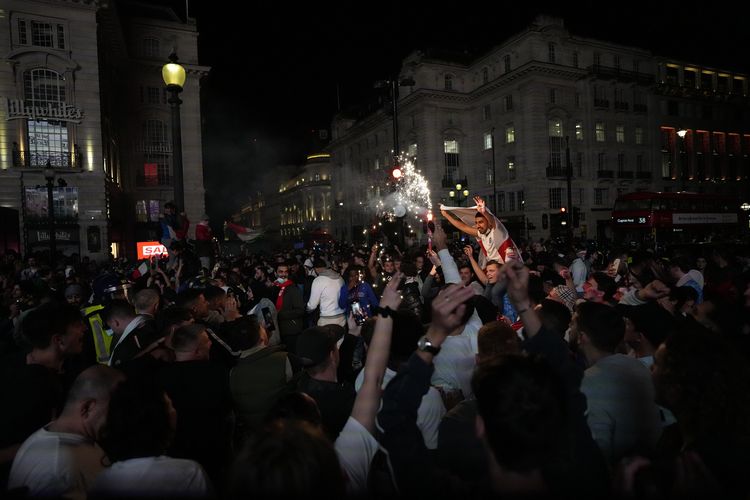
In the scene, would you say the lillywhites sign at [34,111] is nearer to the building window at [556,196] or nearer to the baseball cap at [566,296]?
the baseball cap at [566,296]

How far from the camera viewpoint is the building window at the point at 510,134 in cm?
4817

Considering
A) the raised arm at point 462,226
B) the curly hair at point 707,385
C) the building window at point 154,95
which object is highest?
the building window at point 154,95

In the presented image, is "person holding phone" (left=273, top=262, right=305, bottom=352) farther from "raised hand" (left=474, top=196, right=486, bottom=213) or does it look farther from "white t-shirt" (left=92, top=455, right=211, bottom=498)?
"white t-shirt" (left=92, top=455, right=211, bottom=498)

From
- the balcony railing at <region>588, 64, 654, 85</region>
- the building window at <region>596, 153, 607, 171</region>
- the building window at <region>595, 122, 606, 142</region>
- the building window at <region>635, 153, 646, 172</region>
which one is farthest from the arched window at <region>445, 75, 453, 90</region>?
the building window at <region>635, 153, 646, 172</region>

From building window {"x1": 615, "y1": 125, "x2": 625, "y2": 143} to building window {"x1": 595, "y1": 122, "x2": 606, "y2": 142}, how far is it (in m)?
2.27

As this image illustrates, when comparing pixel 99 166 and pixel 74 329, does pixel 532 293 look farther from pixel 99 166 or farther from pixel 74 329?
pixel 99 166

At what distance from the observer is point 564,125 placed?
4703cm

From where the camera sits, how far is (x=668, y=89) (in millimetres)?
52719

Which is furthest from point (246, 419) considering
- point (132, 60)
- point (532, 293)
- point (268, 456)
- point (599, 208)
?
point (599, 208)

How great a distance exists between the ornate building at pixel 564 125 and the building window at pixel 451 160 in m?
0.12

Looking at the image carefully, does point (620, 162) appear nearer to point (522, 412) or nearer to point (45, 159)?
point (45, 159)

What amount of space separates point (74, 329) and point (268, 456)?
3.27 metres

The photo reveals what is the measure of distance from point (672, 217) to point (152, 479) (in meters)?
32.4

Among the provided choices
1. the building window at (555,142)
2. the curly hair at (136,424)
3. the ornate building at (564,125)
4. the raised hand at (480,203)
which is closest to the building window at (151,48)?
the ornate building at (564,125)
